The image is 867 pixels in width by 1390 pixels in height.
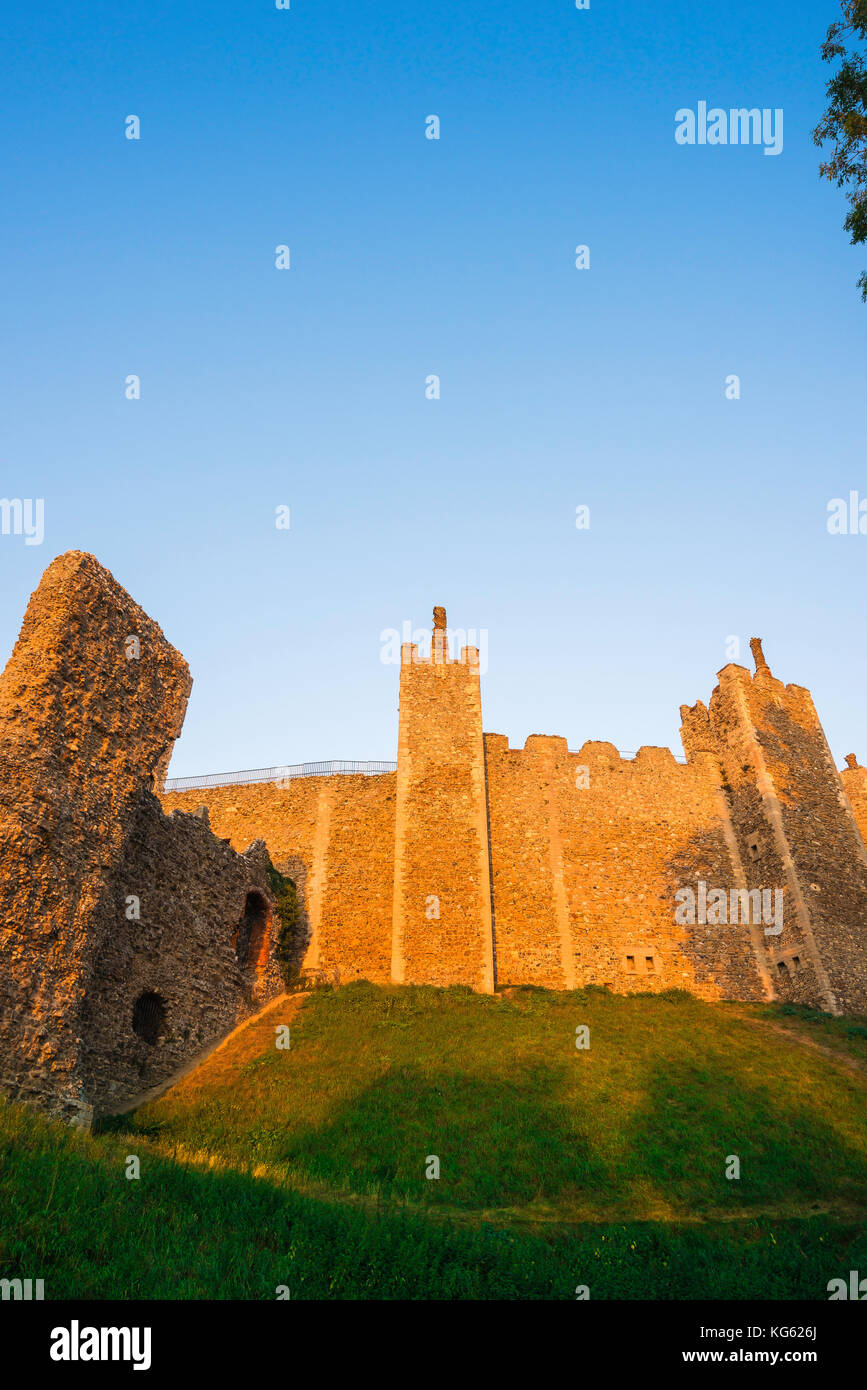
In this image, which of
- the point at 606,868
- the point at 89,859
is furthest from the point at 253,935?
the point at 89,859

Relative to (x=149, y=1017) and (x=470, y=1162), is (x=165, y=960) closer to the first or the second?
(x=149, y=1017)

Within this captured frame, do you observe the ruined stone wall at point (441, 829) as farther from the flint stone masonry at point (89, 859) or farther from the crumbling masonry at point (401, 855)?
the flint stone masonry at point (89, 859)

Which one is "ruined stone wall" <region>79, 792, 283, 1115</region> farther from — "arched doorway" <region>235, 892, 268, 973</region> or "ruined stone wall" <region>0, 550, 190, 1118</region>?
"ruined stone wall" <region>0, 550, 190, 1118</region>

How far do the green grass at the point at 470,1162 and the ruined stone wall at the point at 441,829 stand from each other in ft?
3.96

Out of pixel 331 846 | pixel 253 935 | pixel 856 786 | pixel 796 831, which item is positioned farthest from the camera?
pixel 856 786

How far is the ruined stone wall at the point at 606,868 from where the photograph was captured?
23578 mm

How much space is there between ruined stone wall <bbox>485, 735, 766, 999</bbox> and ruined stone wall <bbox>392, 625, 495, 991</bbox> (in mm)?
2253

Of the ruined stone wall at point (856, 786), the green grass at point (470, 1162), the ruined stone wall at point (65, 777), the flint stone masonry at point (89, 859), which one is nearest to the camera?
the green grass at point (470, 1162)

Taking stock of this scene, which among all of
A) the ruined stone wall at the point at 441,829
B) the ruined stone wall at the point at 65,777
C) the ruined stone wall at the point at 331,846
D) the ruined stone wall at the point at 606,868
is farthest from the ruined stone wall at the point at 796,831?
the ruined stone wall at the point at 65,777

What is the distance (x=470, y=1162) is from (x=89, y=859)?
23.6 ft

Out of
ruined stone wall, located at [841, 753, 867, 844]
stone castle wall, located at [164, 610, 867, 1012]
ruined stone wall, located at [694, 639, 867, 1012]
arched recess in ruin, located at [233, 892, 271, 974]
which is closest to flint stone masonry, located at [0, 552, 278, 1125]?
arched recess in ruin, located at [233, 892, 271, 974]

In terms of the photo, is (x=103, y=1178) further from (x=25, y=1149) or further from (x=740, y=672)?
(x=740, y=672)

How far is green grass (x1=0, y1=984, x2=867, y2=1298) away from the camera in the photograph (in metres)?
6.69

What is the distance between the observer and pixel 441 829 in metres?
23.3
